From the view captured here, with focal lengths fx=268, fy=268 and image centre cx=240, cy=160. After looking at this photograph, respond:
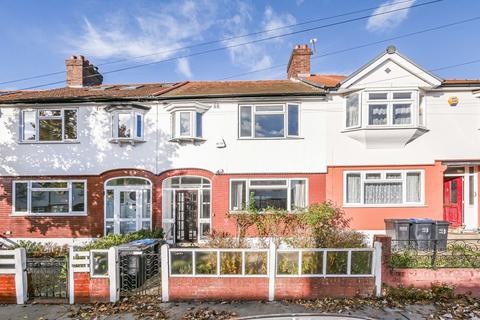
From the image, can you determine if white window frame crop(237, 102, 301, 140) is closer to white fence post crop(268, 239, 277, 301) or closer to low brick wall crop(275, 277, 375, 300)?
white fence post crop(268, 239, 277, 301)

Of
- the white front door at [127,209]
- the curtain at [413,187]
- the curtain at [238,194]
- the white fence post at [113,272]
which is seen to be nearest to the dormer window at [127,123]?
the white front door at [127,209]

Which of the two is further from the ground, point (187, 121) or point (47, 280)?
point (187, 121)

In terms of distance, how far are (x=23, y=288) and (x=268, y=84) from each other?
36.8 ft

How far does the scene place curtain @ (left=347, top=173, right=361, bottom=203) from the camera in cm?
1067

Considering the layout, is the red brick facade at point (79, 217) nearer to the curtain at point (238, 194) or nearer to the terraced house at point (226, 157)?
the terraced house at point (226, 157)

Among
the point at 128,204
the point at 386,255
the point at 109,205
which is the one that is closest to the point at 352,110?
the point at 386,255

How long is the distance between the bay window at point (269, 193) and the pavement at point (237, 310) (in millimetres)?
5033

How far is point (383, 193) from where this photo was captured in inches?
415

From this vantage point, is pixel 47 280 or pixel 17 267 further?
pixel 47 280

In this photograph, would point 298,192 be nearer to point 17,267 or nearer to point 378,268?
point 378,268

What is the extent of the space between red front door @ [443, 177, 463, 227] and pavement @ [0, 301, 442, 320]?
7.37 metres

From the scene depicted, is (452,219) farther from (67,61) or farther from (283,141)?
(67,61)

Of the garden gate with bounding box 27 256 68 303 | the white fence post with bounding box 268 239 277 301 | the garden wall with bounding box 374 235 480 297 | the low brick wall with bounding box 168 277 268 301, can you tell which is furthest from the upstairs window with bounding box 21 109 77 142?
the garden wall with bounding box 374 235 480 297

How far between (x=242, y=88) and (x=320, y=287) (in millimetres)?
8659
